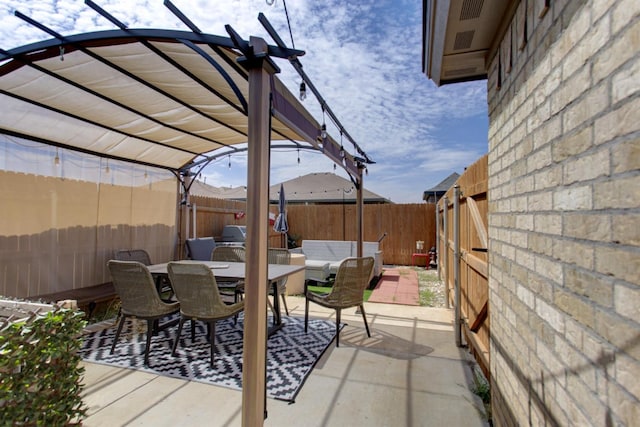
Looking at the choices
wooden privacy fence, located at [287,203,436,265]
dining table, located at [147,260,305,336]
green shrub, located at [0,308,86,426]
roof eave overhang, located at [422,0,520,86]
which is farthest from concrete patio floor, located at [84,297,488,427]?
wooden privacy fence, located at [287,203,436,265]

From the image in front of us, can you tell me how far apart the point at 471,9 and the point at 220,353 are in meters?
3.62

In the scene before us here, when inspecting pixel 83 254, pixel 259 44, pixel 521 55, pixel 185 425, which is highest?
pixel 259 44

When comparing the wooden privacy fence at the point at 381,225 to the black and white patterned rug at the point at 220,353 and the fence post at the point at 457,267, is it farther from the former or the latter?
the black and white patterned rug at the point at 220,353

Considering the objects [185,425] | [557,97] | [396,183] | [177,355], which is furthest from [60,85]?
[396,183]

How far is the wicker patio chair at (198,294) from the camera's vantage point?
315cm

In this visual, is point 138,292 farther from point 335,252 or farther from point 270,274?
point 335,252

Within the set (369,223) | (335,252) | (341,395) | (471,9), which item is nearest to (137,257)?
(341,395)

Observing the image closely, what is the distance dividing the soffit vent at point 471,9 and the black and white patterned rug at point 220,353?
2.89 m

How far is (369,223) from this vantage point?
35.6 ft

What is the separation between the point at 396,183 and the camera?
48.5ft

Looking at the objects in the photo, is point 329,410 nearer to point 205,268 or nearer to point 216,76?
point 205,268

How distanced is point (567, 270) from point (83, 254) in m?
5.89

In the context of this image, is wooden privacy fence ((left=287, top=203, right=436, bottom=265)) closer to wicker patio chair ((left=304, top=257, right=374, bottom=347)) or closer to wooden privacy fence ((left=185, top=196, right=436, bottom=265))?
wooden privacy fence ((left=185, top=196, right=436, bottom=265))

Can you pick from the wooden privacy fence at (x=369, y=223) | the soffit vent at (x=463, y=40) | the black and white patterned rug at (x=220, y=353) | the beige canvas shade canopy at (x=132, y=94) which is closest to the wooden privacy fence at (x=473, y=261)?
the soffit vent at (x=463, y=40)
